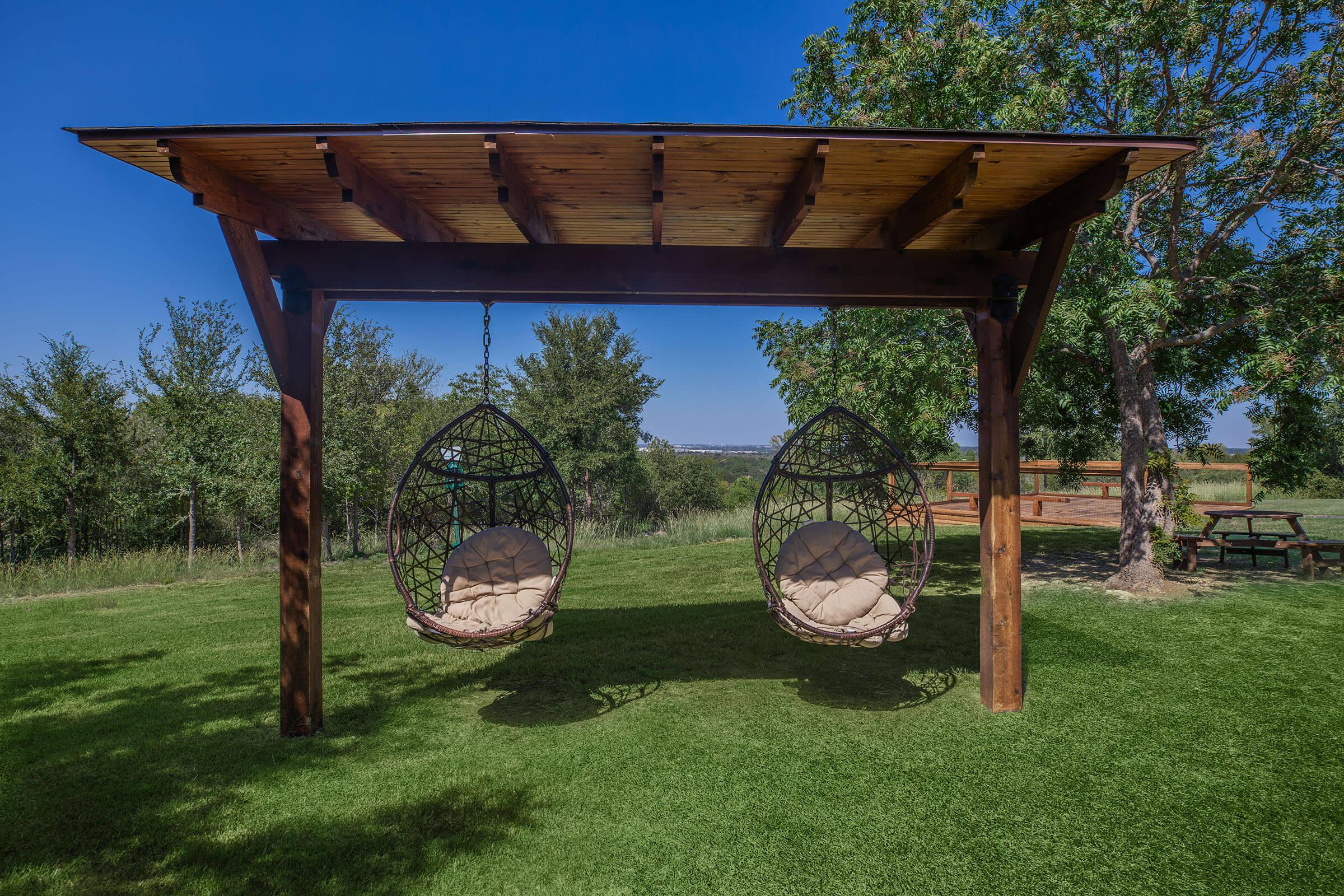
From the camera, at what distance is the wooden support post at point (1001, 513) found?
347 cm

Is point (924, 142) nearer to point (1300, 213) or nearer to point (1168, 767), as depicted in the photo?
point (1168, 767)

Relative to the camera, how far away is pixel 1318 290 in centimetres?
565

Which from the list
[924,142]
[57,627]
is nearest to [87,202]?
[57,627]

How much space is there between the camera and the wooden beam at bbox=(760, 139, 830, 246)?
2611 millimetres

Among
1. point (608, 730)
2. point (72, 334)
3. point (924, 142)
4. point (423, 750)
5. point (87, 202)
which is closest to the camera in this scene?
point (924, 142)

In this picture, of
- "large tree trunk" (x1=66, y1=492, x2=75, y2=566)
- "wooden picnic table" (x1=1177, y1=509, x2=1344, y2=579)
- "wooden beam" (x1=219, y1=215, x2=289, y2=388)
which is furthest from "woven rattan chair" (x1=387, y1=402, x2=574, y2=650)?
"large tree trunk" (x1=66, y1=492, x2=75, y2=566)

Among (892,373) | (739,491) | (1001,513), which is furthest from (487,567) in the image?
(739,491)

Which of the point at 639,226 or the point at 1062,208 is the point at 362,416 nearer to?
the point at 639,226

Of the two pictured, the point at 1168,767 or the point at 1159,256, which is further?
the point at 1159,256

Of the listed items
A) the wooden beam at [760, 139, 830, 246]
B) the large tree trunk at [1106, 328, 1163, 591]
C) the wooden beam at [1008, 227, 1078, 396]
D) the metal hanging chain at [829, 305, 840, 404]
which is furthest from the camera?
the large tree trunk at [1106, 328, 1163, 591]

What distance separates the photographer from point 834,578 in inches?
156

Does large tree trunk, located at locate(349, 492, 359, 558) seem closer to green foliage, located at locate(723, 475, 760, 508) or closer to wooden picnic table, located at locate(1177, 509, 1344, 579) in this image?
wooden picnic table, located at locate(1177, 509, 1344, 579)

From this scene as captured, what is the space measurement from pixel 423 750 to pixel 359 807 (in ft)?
1.80

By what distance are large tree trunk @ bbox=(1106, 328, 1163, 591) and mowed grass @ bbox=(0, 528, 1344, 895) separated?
3.62 ft
